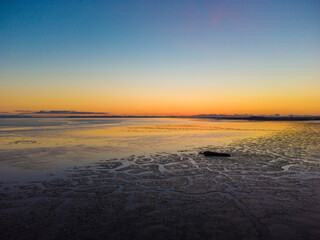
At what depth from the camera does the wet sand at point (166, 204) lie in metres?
4.20

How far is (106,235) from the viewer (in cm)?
404

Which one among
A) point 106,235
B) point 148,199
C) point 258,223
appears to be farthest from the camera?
point 148,199

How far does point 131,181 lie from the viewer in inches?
Answer: 296

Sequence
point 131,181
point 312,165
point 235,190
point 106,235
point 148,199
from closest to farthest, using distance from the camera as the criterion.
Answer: point 106,235
point 148,199
point 235,190
point 131,181
point 312,165

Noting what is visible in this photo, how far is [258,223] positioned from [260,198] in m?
1.57

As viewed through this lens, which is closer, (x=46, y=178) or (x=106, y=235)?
(x=106, y=235)

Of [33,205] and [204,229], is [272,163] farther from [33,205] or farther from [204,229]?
[33,205]

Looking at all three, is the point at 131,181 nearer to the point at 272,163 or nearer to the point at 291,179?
the point at 291,179

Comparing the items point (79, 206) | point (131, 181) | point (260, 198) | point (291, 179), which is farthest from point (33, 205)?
point (291, 179)

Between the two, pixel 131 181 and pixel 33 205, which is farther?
pixel 131 181

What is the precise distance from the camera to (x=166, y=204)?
5.52m

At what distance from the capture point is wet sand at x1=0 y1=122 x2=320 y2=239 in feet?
13.8

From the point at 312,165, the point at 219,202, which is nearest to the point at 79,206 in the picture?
the point at 219,202

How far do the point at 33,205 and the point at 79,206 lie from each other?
1329 millimetres
